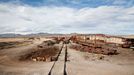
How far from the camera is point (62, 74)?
36.2 ft

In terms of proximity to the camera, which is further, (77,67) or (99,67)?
(99,67)

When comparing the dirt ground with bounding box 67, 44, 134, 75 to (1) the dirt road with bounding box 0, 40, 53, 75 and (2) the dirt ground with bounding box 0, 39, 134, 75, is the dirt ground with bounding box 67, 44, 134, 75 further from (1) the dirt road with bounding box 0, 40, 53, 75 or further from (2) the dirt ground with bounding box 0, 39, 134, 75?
(1) the dirt road with bounding box 0, 40, 53, 75

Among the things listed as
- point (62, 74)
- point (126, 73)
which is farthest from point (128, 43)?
point (62, 74)

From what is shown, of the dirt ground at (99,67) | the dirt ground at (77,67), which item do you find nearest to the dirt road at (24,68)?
the dirt ground at (77,67)

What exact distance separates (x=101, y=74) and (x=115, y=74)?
33.1 inches

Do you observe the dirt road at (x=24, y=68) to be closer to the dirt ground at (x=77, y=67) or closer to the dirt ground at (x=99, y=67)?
the dirt ground at (x=77, y=67)

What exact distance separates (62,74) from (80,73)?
1322 mm

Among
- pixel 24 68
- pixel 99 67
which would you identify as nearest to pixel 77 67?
pixel 99 67

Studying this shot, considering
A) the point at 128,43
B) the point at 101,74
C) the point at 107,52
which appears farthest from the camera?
the point at 128,43

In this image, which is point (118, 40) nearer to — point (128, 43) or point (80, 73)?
point (128, 43)

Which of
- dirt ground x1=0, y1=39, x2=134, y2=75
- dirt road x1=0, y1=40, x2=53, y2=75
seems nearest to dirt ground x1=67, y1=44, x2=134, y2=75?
dirt ground x1=0, y1=39, x2=134, y2=75

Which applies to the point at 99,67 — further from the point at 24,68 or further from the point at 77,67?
the point at 24,68

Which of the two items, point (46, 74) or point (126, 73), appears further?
point (126, 73)

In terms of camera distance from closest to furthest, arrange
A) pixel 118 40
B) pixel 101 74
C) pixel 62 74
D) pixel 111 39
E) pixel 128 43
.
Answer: pixel 62 74, pixel 101 74, pixel 128 43, pixel 118 40, pixel 111 39
